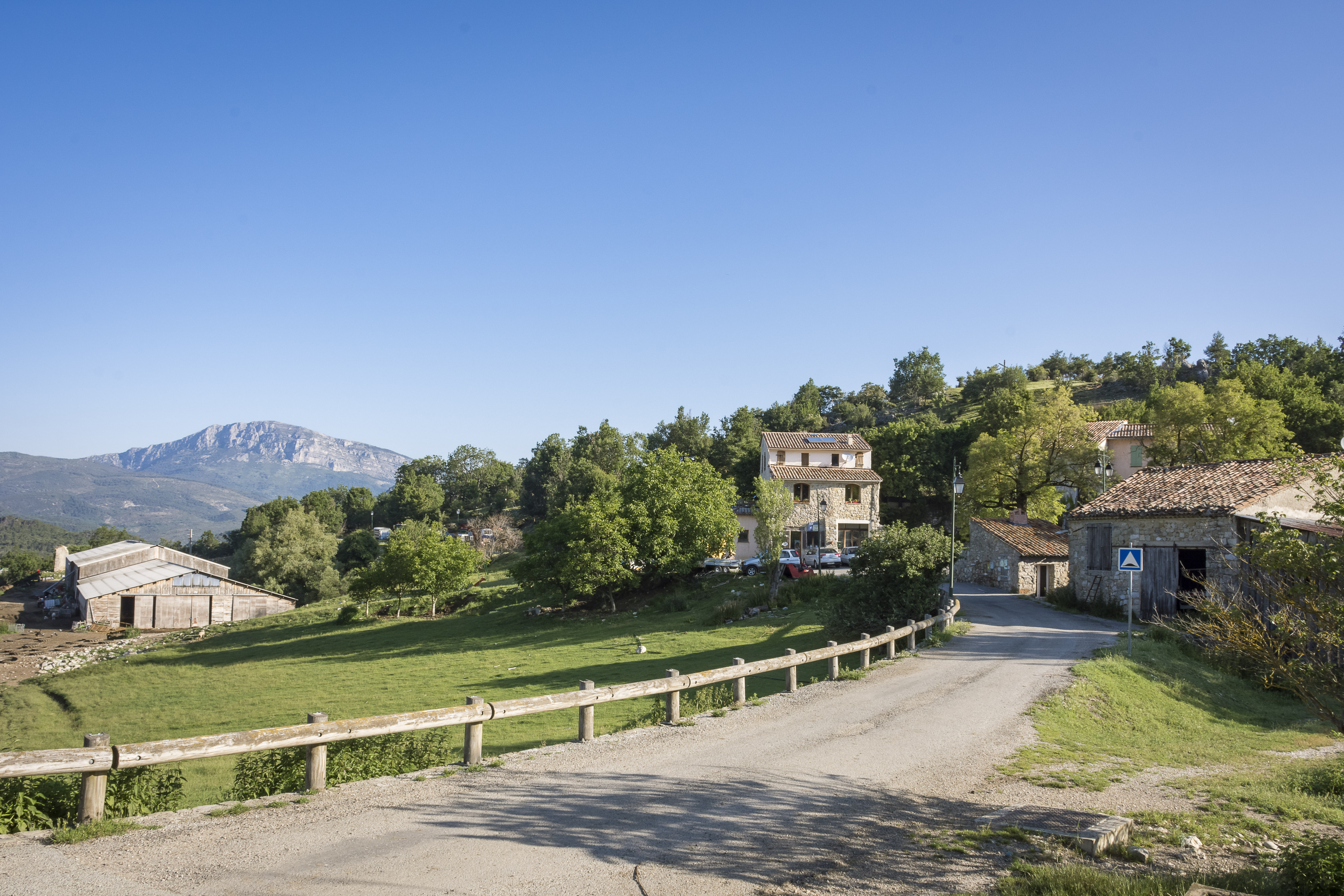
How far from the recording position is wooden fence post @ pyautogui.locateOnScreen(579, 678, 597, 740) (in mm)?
11305

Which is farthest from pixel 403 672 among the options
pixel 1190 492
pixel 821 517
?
pixel 821 517

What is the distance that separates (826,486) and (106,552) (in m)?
67.1

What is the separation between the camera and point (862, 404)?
369ft

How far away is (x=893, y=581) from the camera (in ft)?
82.0

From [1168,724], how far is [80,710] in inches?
1360

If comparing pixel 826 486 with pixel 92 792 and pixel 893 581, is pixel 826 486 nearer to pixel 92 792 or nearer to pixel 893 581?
pixel 893 581

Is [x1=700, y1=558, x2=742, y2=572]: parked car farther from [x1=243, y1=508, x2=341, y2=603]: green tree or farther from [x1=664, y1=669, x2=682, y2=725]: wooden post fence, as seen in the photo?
[x1=243, y1=508, x2=341, y2=603]: green tree

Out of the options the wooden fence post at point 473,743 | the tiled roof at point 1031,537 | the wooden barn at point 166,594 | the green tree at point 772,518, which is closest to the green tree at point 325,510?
the wooden barn at point 166,594

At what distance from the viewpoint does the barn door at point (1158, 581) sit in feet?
96.2

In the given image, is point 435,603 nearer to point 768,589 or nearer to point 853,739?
point 768,589

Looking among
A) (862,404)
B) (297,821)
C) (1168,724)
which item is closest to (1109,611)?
(1168,724)

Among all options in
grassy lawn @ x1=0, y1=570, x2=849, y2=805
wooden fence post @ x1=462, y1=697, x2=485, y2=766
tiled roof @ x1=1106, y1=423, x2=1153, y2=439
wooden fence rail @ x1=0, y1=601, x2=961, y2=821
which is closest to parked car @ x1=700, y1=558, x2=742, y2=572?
grassy lawn @ x1=0, y1=570, x2=849, y2=805

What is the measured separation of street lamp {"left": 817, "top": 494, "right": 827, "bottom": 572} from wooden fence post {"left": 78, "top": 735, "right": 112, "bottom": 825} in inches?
2118

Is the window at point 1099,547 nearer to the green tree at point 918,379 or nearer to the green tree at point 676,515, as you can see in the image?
the green tree at point 676,515
